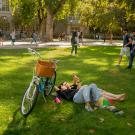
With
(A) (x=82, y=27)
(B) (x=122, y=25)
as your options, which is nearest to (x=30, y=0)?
(B) (x=122, y=25)

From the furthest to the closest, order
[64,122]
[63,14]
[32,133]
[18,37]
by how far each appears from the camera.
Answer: [18,37], [63,14], [64,122], [32,133]

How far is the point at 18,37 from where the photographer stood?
70.3m

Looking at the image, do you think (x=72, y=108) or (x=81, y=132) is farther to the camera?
(x=72, y=108)

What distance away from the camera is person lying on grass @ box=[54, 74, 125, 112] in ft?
31.0

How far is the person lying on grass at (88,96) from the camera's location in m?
9.45

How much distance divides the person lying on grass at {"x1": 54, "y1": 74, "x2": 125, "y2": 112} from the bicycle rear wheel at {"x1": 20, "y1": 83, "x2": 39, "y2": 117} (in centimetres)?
125

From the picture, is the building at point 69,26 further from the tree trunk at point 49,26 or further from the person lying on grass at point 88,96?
the person lying on grass at point 88,96

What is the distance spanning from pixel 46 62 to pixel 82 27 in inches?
3297

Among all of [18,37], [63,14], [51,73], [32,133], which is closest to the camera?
[32,133]

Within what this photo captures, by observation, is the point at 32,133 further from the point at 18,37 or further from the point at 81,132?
the point at 18,37

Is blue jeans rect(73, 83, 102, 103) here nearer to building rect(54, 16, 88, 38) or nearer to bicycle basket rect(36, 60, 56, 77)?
bicycle basket rect(36, 60, 56, 77)

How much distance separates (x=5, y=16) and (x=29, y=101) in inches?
2964

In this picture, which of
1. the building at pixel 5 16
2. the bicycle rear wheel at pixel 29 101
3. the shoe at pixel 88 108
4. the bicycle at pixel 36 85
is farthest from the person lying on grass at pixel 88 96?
the building at pixel 5 16

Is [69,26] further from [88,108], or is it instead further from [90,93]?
[88,108]
